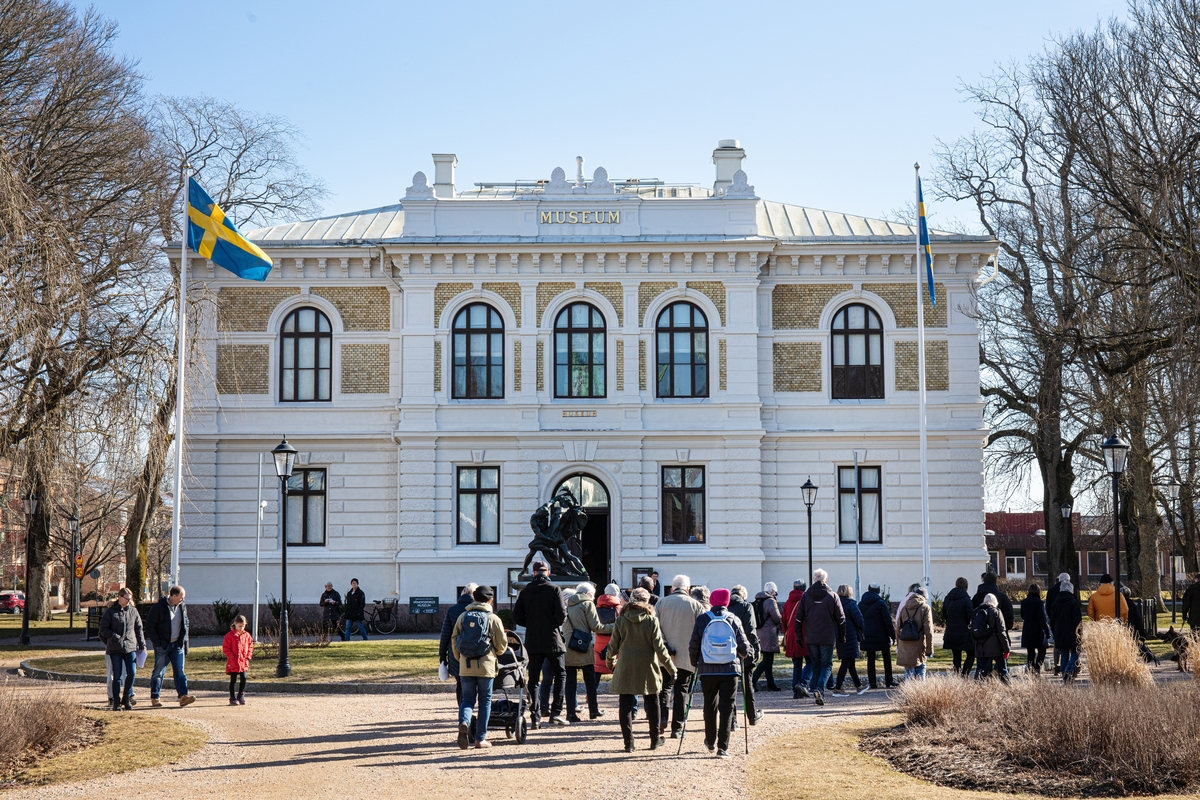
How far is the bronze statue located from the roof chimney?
12.6 metres

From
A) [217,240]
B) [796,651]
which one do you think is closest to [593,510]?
[217,240]

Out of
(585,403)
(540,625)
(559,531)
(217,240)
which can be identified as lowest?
(540,625)

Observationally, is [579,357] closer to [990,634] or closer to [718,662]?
[990,634]

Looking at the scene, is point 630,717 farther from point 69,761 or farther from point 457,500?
point 457,500

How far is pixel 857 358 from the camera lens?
3262cm

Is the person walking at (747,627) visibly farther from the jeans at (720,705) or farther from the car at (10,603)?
the car at (10,603)

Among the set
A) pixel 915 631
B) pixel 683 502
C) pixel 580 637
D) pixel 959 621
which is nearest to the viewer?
pixel 580 637

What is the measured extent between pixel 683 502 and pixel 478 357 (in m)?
6.50

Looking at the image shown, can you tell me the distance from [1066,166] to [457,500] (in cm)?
1669

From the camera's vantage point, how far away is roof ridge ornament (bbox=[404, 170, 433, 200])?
32281 millimetres

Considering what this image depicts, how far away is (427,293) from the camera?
32094 mm

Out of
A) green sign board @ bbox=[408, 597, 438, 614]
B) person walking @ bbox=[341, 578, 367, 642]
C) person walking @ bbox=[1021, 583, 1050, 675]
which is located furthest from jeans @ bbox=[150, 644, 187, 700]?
green sign board @ bbox=[408, 597, 438, 614]

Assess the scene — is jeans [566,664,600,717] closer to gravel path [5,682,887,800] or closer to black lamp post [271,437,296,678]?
gravel path [5,682,887,800]

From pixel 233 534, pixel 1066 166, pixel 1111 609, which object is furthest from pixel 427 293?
pixel 1111 609
